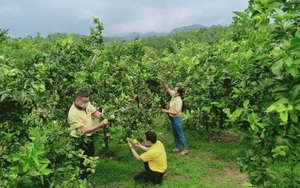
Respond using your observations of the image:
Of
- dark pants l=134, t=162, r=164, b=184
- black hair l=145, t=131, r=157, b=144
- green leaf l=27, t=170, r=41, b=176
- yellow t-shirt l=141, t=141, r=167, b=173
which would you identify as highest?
green leaf l=27, t=170, r=41, b=176

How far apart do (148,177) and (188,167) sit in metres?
1.39

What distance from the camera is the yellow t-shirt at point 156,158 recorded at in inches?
243

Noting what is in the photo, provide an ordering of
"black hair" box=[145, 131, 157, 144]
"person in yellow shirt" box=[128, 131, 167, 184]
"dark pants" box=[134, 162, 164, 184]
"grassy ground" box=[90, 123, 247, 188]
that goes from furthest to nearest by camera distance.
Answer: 1. "grassy ground" box=[90, 123, 247, 188]
2. "dark pants" box=[134, 162, 164, 184]
3. "person in yellow shirt" box=[128, 131, 167, 184]
4. "black hair" box=[145, 131, 157, 144]

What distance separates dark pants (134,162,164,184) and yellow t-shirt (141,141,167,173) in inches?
3.2

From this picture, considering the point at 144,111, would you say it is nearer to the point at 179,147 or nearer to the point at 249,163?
the point at 179,147

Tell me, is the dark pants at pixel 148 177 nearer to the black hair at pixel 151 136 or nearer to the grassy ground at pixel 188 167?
the grassy ground at pixel 188 167

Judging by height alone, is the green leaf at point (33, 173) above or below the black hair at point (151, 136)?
above

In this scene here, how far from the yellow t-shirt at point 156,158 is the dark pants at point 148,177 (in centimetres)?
8

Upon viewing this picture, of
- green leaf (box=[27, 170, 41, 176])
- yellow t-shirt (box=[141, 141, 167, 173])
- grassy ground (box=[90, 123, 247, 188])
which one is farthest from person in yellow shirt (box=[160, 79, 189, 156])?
green leaf (box=[27, 170, 41, 176])

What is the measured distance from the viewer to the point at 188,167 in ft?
24.0

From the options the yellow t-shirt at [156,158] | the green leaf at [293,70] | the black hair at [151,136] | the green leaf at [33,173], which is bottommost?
the yellow t-shirt at [156,158]

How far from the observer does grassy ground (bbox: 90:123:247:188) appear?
6.54 metres

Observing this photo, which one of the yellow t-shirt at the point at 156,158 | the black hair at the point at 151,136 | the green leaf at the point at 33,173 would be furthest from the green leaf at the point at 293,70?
the yellow t-shirt at the point at 156,158

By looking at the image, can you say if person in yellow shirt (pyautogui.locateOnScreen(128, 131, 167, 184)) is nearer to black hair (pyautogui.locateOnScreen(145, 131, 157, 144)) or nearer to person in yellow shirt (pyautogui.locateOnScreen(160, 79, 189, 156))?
black hair (pyautogui.locateOnScreen(145, 131, 157, 144))
